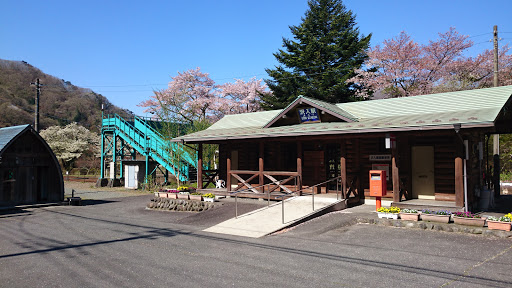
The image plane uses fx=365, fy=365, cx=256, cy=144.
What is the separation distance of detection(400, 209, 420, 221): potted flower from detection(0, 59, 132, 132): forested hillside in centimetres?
6976

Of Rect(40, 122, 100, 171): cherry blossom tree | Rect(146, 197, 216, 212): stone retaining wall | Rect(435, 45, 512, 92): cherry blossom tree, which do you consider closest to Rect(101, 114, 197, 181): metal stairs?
Rect(146, 197, 216, 212): stone retaining wall

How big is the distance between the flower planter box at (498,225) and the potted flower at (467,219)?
0.20 m

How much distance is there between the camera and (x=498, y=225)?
9.99m

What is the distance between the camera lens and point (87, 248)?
9594 mm

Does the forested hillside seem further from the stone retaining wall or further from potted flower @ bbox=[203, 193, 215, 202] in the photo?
potted flower @ bbox=[203, 193, 215, 202]

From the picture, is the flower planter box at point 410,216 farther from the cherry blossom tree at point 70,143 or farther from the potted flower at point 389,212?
the cherry blossom tree at point 70,143

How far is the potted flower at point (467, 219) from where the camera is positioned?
10.4 metres

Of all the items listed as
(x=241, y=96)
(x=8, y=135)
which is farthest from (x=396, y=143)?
(x=241, y=96)

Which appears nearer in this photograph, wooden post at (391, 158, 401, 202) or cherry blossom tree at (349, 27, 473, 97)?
wooden post at (391, 158, 401, 202)

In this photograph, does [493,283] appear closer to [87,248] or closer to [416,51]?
[87,248]

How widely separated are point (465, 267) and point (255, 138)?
35.9 ft

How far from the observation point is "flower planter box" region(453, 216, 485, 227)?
33.9 feet

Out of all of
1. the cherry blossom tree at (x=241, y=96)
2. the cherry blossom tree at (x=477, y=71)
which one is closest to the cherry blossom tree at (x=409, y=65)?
the cherry blossom tree at (x=477, y=71)

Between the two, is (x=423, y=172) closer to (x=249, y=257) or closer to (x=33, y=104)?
(x=249, y=257)
